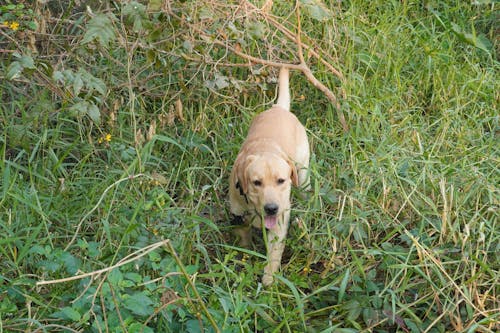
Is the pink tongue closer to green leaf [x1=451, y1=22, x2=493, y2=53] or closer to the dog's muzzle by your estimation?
the dog's muzzle

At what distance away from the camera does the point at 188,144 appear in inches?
198

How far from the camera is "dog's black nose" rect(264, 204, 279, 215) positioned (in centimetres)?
430

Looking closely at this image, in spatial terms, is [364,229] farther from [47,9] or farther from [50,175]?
[47,9]

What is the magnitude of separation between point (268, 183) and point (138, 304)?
1.34 meters

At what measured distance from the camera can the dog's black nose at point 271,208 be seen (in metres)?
4.30

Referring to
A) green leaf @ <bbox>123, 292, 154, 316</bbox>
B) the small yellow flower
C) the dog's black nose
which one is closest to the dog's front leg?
the dog's black nose

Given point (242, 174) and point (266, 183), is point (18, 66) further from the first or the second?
point (266, 183)

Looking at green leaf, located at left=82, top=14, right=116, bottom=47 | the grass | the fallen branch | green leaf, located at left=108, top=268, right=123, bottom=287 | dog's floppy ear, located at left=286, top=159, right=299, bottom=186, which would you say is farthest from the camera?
the fallen branch

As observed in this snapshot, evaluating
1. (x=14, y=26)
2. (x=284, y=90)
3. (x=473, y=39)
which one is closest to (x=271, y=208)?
(x=284, y=90)

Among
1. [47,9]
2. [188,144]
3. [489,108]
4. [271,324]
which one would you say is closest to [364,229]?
[271,324]

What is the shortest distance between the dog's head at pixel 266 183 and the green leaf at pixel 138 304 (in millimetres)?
1189

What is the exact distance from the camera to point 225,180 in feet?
16.5

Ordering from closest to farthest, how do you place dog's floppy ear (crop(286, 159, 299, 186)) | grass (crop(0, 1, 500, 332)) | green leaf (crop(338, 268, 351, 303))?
grass (crop(0, 1, 500, 332)) → green leaf (crop(338, 268, 351, 303)) → dog's floppy ear (crop(286, 159, 299, 186))

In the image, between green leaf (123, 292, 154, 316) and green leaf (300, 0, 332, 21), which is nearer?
green leaf (123, 292, 154, 316)
